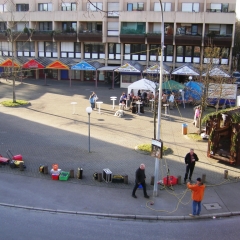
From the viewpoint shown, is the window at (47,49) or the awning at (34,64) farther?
the window at (47,49)

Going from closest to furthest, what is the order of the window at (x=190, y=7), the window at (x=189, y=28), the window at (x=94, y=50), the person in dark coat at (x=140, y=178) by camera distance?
the person in dark coat at (x=140, y=178)
the window at (x=190, y=7)
the window at (x=189, y=28)
the window at (x=94, y=50)

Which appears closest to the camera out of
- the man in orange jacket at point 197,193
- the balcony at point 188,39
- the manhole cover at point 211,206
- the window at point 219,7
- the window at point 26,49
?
the man in orange jacket at point 197,193

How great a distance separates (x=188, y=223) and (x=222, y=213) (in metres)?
1.43

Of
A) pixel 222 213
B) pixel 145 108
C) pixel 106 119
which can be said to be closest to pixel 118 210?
pixel 222 213

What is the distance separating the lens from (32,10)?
159ft

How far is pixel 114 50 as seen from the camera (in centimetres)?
4681

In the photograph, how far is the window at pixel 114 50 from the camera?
46.6 meters

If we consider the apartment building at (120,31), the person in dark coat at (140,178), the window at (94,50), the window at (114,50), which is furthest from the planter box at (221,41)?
the person in dark coat at (140,178)

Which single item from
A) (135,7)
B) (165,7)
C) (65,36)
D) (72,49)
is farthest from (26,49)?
(165,7)

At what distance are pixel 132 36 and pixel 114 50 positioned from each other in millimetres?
3524

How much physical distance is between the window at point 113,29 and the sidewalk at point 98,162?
1830cm

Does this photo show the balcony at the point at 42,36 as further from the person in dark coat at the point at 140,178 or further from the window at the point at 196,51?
the person in dark coat at the point at 140,178

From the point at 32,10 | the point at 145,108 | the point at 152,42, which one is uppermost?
the point at 32,10

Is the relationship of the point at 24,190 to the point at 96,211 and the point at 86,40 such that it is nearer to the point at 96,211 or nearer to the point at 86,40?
the point at 96,211
